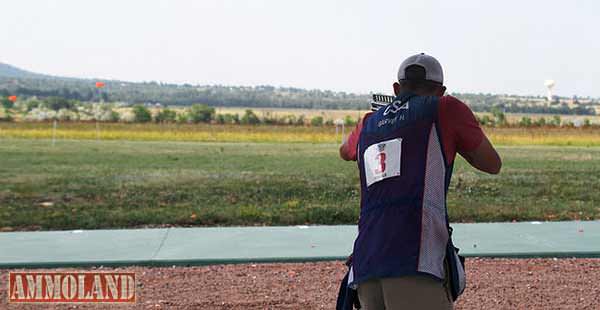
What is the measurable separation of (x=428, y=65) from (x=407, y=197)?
1.84ft

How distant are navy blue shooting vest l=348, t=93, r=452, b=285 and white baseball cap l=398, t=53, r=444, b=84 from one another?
4.4 inches

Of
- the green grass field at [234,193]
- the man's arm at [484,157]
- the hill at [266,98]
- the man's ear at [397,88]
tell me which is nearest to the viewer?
the man's arm at [484,157]

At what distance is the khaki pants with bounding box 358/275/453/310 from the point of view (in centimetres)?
321

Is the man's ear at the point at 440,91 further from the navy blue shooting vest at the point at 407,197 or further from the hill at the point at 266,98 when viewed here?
the hill at the point at 266,98

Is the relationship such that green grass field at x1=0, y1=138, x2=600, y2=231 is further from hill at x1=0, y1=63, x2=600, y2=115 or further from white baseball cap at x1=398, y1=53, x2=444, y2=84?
hill at x1=0, y1=63, x2=600, y2=115

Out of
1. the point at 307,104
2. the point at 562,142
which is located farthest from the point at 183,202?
the point at 307,104

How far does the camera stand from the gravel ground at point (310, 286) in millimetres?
6043

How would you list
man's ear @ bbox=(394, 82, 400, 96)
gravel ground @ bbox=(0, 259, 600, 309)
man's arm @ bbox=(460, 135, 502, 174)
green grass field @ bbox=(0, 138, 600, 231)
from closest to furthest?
1. man's arm @ bbox=(460, 135, 502, 174)
2. man's ear @ bbox=(394, 82, 400, 96)
3. gravel ground @ bbox=(0, 259, 600, 309)
4. green grass field @ bbox=(0, 138, 600, 231)

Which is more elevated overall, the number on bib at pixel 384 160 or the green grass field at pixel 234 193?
the number on bib at pixel 384 160

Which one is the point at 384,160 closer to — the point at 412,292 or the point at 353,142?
the point at 353,142

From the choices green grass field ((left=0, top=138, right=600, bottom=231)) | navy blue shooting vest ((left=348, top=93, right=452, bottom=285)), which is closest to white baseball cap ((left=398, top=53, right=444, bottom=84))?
navy blue shooting vest ((left=348, top=93, right=452, bottom=285))

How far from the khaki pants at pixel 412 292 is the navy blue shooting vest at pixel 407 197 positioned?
0.11 ft

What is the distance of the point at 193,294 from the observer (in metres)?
6.35

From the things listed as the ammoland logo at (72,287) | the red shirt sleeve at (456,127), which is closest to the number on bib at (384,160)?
the red shirt sleeve at (456,127)
